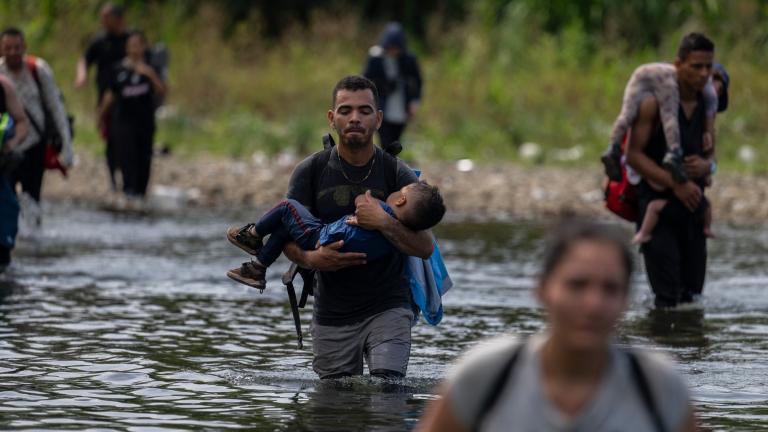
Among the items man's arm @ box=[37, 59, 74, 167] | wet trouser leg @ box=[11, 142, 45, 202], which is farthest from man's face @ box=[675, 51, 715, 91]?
wet trouser leg @ box=[11, 142, 45, 202]

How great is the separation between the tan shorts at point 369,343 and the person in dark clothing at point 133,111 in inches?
418

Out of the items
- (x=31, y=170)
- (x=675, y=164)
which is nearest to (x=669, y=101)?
(x=675, y=164)

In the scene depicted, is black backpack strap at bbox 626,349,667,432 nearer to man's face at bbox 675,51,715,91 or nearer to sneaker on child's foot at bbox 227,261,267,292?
sneaker on child's foot at bbox 227,261,267,292

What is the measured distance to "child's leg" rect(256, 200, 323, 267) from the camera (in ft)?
25.5

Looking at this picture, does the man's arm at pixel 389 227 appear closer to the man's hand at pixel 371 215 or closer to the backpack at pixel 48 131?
the man's hand at pixel 371 215

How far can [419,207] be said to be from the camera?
7.50m

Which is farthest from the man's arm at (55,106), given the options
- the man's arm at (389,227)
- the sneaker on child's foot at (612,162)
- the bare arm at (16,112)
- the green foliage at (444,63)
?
the green foliage at (444,63)

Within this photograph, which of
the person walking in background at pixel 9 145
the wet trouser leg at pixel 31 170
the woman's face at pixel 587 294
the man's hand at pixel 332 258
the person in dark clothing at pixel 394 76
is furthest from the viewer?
the person in dark clothing at pixel 394 76

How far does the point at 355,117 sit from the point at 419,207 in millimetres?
625

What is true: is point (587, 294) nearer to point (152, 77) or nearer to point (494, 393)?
point (494, 393)

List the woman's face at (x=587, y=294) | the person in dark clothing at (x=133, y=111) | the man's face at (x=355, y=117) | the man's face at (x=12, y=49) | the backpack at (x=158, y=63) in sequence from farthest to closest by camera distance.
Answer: the backpack at (x=158, y=63), the person in dark clothing at (x=133, y=111), the man's face at (x=12, y=49), the man's face at (x=355, y=117), the woman's face at (x=587, y=294)

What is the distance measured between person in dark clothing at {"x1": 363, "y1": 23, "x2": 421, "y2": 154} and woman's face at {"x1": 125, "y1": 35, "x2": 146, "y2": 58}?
9.14 ft

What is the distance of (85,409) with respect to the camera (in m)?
8.05

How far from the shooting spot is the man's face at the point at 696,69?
33.9ft
